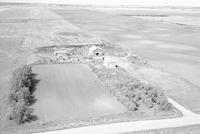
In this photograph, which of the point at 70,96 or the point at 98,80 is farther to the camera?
the point at 98,80

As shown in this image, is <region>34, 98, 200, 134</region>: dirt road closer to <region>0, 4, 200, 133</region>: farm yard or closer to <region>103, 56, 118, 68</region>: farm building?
<region>0, 4, 200, 133</region>: farm yard

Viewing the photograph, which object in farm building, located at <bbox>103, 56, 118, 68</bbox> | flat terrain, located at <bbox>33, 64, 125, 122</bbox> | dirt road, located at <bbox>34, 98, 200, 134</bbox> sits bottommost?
dirt road, located at <bbox>34, 98, 200, 134</bbox>

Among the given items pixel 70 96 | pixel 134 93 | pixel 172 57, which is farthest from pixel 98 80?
pixel 172 57

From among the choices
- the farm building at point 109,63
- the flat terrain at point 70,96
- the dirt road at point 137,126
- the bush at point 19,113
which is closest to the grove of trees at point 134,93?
the flat terrain at point 70,96

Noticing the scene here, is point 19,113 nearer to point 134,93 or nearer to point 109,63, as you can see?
point 134,93

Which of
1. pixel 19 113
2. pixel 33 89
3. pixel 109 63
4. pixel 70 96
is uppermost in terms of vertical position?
pixel 109 63

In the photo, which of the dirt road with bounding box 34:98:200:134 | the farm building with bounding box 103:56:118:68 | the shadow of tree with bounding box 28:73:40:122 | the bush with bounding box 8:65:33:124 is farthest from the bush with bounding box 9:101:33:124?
the farm building with bounding box 103:56:118:68

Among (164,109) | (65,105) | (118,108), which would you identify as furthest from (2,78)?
(164,109)

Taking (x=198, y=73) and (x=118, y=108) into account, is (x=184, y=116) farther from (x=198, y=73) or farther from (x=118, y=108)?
(x=198, y=73)

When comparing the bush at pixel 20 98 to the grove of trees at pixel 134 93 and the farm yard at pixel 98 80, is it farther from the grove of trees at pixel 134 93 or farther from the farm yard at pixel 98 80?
the grove of trees at pixel 134 93
